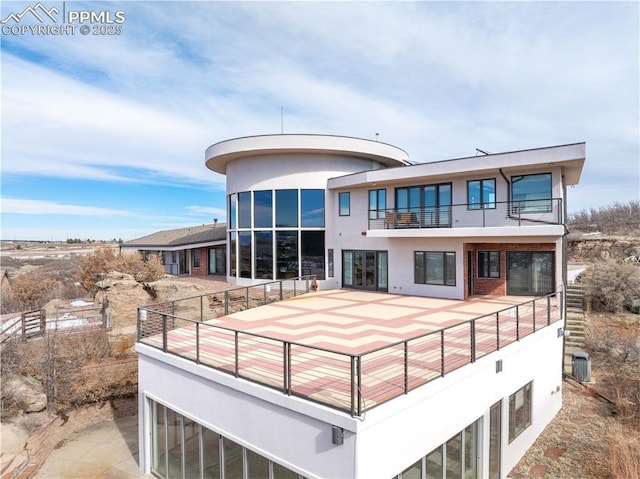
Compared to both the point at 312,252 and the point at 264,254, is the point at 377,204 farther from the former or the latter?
the point at 264,254

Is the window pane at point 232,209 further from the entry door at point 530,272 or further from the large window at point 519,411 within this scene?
the large window at point 519,411

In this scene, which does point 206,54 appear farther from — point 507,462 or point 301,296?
point 507,462

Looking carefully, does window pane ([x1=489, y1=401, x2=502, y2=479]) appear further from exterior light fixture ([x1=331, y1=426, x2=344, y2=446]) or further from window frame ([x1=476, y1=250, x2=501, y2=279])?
window frame ([x1=476, y1=250, x2=501, y2=279])

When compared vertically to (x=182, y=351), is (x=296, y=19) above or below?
above

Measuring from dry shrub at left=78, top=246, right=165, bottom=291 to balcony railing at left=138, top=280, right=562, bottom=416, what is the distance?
517 inches

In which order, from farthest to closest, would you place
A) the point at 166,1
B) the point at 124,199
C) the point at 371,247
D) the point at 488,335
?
1. the point at 124,199
2. the point at 371,247
3. the point at 166,1
4. the point at 488,335

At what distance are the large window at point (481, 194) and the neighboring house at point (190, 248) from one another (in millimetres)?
15707

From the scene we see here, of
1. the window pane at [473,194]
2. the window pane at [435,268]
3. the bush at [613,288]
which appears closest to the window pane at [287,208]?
the window pane at [435,268]

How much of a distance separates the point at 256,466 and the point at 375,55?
46.6 feet

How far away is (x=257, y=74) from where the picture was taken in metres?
16.7

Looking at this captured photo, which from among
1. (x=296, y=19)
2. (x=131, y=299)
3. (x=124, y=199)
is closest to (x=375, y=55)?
(x=296, y=19)

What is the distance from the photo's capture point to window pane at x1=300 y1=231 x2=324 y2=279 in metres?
20.4

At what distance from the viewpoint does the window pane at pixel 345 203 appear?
67.0 ft

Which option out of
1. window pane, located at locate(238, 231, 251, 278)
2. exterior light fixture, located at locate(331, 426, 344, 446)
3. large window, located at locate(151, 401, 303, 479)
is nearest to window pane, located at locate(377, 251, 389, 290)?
window pane, located at locate(238, 231, 251, 278)
